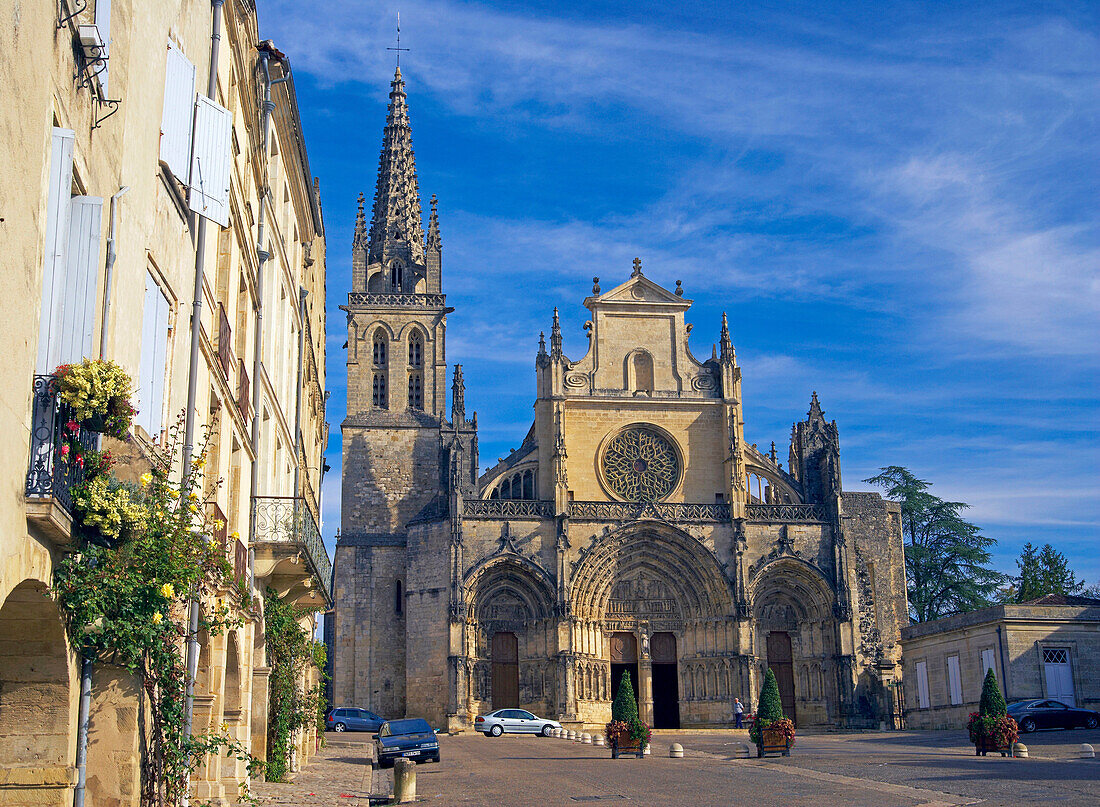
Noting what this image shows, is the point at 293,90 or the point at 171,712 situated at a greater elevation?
the point at 293,90

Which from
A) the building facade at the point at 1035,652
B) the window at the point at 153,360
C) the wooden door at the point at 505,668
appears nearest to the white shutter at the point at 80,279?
the window at the point at 153,360

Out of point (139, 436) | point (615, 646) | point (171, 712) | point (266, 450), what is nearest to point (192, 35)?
point (139, 436)

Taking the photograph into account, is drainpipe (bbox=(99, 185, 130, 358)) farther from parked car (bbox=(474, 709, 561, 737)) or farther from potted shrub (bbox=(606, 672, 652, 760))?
parked car (bbox=(474, 709, 561, 737))

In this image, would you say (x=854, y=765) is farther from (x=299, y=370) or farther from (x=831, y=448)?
(x=831, y=448)

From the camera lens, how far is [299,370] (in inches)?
990

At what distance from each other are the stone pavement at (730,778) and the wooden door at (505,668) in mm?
12847

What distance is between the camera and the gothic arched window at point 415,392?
46750mm

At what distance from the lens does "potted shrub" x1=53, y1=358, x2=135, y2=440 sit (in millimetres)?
7684

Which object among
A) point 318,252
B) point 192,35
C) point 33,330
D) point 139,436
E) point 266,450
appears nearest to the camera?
point 33,330

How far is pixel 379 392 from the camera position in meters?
46.9

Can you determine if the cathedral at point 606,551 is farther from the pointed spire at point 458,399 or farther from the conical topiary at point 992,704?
the conical topiary at point 992,704

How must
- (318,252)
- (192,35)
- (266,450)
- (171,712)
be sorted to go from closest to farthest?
(171,712) < (192,35) < (266,450) < (318,252)

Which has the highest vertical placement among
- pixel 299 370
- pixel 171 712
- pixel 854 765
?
pixel 299 370

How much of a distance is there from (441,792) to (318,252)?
680 inches
